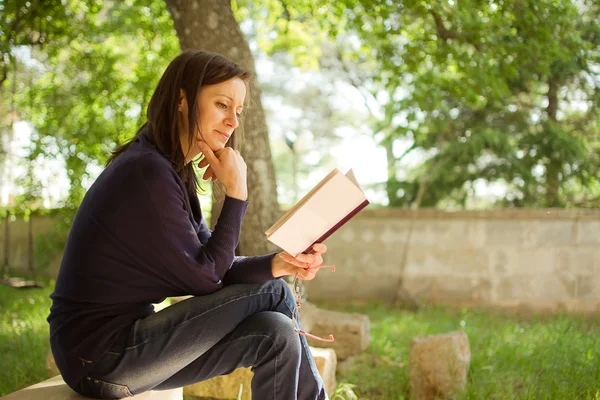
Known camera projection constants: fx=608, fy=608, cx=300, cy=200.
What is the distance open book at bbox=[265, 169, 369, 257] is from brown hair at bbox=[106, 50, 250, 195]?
45 cm

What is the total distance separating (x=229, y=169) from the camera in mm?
2027

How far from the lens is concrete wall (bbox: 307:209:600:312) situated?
6.62 metres

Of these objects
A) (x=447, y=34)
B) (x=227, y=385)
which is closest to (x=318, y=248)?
(x=227, y=385)

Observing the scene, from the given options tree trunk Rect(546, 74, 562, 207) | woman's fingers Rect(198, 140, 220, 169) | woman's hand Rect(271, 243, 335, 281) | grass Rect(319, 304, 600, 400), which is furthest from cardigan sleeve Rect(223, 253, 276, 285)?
tree trunk Rect(546, 74, 562, 207)

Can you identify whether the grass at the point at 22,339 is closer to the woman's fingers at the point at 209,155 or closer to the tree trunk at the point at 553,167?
the woman's fingers at the point at 209,155

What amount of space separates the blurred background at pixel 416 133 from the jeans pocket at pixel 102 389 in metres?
1.96

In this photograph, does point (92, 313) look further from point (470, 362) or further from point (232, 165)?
point (470, 362)

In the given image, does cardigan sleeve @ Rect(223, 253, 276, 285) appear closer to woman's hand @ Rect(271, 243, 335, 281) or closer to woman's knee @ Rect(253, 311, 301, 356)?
woman's hand @ Rect(271, 243, 335, 281)

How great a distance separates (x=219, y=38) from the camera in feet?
13.2

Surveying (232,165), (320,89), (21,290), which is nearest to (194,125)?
(232,165)

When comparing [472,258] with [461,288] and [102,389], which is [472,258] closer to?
[461,288]

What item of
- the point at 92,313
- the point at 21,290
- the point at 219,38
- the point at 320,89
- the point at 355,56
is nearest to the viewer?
the point at 92,313

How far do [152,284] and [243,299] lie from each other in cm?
29

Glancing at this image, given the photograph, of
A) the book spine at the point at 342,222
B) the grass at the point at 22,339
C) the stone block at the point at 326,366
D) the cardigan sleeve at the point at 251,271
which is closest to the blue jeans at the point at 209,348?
the cardigan sleeve at the point at 251,271
